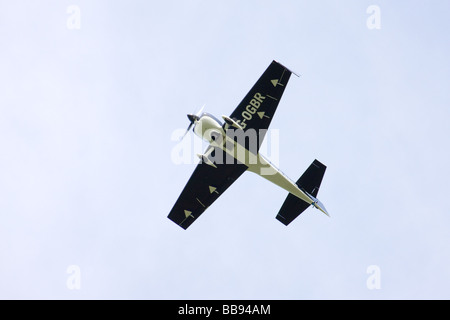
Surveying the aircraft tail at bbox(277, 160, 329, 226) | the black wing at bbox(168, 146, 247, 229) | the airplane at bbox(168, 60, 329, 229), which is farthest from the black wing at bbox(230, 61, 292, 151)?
the aircraft tail at bbox(277, 160, 329, 226)

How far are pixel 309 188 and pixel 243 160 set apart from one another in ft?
14.7

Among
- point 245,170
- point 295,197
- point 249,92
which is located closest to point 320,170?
point 295,197

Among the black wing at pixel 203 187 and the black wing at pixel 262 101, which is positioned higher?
the black wing at pixel 262 101

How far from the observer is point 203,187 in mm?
31500

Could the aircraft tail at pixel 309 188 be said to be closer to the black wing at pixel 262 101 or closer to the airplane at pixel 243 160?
the airplane at pixel 243 160

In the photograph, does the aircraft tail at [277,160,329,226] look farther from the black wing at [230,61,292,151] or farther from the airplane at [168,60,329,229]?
the black wing at [230,61,292,151]

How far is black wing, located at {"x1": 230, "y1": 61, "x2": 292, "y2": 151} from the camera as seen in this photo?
27781mm

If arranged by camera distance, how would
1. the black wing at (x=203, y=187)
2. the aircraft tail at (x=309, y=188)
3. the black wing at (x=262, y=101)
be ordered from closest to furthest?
the black wing at (x=262, y=101) < the black wing at (x=203, y=187) < the aircraft tail at (x=309, y=188)

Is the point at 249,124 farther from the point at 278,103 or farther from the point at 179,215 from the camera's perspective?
the point at 179,215

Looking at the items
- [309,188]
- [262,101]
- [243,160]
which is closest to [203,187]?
[243,160]

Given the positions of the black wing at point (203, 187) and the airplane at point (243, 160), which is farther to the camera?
the black wing at point (203, 187)

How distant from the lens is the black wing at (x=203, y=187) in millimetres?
30578

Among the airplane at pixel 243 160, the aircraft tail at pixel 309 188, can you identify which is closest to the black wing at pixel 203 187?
the airplane at pixel 243 160

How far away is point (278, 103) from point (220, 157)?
452 cm
